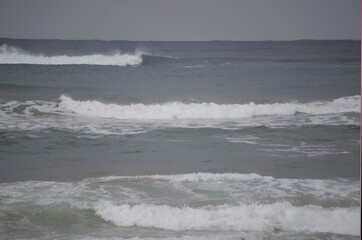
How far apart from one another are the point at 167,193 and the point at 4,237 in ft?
3.58

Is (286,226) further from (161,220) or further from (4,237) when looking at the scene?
(4,237)

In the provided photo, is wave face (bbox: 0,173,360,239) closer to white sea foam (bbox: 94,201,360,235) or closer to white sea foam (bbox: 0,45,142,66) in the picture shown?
white sea foam (bbox: 94,201,360,235)

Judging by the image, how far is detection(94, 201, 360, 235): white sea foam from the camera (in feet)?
8.00

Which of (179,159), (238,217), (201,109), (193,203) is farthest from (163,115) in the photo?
(238,217)

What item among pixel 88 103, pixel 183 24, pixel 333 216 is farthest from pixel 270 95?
pixel 333 216

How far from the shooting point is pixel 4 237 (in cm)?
230

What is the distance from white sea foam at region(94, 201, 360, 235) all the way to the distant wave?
3142mm

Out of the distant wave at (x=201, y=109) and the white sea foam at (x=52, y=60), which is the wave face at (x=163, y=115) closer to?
the distant wave at (x=201, y=109)

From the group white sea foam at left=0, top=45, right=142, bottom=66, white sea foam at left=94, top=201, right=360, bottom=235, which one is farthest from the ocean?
white sea foam at left=0, top=45, right=142, bottom=66

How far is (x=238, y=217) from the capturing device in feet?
8.30

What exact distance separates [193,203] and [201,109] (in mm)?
3366

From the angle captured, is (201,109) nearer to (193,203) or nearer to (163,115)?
(163,115)

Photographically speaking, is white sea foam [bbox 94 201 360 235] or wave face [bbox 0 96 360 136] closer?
white sea foam [bbox 94 201 360 235]

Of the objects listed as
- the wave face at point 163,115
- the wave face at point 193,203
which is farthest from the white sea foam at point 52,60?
the wave face at point 193,203
